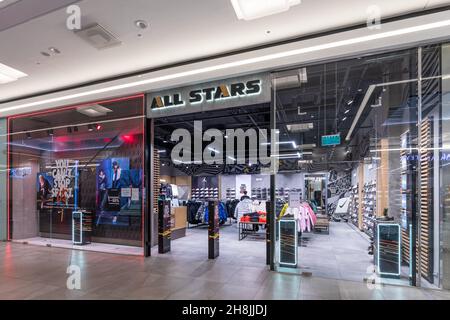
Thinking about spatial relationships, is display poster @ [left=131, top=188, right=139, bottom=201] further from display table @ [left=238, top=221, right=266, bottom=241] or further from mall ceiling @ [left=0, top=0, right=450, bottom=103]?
display table @ [left=238, top=221, right=266, bottom=241]

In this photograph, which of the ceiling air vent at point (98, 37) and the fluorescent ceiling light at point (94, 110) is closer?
the ceiling air vent at point (98, 37)

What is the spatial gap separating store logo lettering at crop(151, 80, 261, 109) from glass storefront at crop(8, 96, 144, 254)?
64 cm

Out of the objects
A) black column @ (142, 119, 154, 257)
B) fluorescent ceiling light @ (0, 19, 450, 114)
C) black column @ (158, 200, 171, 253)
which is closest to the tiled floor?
black column @ (158, 200, 171, 253)

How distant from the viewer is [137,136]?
646 centimetres

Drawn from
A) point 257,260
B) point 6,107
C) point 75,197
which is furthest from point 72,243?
point 257,260

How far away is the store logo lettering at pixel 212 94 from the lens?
4965mm

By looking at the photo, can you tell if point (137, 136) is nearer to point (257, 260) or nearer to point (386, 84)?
point (257, 260)

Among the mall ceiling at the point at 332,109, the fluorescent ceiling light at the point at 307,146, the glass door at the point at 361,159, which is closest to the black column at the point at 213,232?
the glass door at the point at 361,159

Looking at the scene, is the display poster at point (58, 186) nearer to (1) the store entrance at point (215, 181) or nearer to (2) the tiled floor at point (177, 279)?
(2) the tiled floor at point (177, 279)

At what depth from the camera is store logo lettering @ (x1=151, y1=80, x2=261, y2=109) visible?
16.3 ft

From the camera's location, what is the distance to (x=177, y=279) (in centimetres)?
421

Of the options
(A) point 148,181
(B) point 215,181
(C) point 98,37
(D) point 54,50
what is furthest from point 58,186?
(B) point 215,181

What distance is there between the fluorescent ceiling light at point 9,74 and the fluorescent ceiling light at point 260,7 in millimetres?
4872

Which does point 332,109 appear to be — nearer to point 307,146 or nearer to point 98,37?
point 307,146
